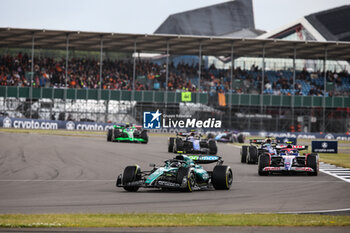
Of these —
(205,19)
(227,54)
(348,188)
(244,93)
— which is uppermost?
(205,19)

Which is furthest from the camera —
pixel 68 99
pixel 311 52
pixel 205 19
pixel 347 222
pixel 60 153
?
pixel 205 19

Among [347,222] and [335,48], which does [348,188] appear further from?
[335,48]

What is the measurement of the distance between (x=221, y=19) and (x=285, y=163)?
10904 cm

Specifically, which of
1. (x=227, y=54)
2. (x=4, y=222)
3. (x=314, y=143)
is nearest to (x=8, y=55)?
(x=227, y=54)

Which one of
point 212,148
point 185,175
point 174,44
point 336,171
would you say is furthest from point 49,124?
point 185,175

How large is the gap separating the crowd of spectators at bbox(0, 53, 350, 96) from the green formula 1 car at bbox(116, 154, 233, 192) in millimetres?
47570

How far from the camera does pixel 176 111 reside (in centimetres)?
6309

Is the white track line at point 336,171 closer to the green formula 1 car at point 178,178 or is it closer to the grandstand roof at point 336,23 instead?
the green formula 1 car at point 178,178

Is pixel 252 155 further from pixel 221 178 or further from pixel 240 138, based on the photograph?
pixel 240 138

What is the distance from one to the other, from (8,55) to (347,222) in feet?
197

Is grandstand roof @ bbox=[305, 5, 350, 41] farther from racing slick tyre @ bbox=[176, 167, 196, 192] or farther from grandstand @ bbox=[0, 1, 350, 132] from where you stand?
racing slick tyre @ bbox=[176, 167, 196, 192]

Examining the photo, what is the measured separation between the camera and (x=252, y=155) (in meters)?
25.2

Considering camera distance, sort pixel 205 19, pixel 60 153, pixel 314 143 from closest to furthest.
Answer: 1. pixel 60 153
2. pixel 314 143
3. pixel 205 19

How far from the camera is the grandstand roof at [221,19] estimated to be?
125 meters
